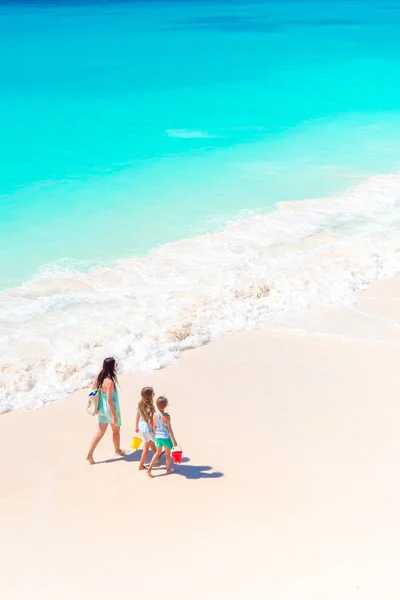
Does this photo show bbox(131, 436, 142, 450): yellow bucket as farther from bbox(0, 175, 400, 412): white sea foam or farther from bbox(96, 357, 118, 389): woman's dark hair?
bbox(0, 175, 400, 412): white sea foam

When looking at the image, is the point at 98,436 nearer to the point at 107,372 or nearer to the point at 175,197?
the point at 107,372

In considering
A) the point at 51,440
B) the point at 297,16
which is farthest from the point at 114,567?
the point at 297,16

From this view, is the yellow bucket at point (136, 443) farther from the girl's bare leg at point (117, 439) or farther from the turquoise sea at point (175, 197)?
the turquoise sea at point (175, 197)

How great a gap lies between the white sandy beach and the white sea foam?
77cm

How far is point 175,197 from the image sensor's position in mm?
18203

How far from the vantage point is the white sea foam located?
9.94 metres

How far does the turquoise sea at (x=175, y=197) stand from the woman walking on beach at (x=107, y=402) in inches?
68.9

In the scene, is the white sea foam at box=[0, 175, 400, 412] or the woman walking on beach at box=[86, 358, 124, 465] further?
the white sea foam at box=[0, 175, 400, 412]

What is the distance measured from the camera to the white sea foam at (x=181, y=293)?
9.94 meters

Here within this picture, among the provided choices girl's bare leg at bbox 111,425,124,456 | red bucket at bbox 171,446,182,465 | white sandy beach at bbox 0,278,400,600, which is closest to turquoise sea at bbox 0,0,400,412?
white sandy beach at bbox 0,278,400,600

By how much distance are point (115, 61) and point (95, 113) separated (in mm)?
12900

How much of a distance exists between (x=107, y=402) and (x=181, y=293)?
5.46 m

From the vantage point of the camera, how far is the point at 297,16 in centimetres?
6494

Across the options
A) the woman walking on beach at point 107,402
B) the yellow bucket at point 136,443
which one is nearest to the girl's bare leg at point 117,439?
the woman walking on beach at point 107,402
